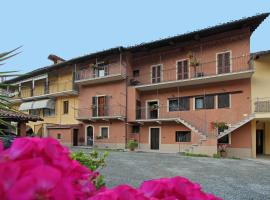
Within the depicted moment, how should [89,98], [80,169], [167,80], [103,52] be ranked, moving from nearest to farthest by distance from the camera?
1. [80,169]
2. [167,80]
3. [103,52]
4. [89,98]

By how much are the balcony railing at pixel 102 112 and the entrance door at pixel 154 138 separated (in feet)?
10.4

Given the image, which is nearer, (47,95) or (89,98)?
(89,98)

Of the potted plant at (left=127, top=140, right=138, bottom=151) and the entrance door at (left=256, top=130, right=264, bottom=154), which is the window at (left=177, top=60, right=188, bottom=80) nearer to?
the potted plant at (left=127, top=140, right=138, bottom=151)

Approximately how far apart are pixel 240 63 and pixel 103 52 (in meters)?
12.9

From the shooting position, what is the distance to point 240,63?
64.4 feet

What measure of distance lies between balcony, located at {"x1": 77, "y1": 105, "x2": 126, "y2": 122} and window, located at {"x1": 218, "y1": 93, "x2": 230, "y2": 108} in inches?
345

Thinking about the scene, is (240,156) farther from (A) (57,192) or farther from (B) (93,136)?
(A) (57,192)

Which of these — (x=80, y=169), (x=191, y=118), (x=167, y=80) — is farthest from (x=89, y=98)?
(x=80, y=169)

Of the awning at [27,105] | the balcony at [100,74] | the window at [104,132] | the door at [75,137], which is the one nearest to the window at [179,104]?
the balcony at [100,74]

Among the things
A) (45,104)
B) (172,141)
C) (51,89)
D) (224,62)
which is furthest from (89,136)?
(224,62)

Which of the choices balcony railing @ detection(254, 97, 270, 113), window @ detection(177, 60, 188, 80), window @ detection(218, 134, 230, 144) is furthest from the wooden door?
A: balcony railing @ detection(254, 97, 270, 113)

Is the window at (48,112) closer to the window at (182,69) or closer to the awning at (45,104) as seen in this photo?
the awning at (45,104)

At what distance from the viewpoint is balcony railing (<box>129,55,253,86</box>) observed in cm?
1953

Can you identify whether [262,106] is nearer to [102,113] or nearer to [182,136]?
[182,136]
